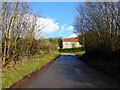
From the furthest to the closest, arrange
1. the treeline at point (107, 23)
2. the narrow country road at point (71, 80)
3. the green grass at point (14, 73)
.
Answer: the treeline at point (107, 23)
the green grass at point (14, 73)
the narrow country road at point (71, 80)

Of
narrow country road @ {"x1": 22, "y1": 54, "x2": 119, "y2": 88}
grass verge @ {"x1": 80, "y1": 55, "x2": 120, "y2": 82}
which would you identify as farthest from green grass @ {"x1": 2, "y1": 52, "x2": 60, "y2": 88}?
grass verge @ {"x1": 80, "y1": 55, "x2": 120, "y2": 82}

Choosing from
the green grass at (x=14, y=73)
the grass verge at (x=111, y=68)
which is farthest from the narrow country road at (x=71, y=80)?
the green grass at (x=14, y=73)

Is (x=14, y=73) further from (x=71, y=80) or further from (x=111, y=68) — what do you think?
(x=111, y=68)

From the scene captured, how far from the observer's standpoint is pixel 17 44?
529 inches

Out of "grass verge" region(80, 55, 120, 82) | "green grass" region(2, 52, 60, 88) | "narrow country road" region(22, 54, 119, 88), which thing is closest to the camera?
"narrow country road" region(22, 54, 119, 88)

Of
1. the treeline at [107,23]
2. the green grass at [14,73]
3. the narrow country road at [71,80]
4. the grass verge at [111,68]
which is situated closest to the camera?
the narrow country road at [71,80]

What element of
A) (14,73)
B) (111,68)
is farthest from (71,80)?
(111,68)

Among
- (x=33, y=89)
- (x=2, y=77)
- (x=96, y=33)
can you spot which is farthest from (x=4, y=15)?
(x=96, y=33)

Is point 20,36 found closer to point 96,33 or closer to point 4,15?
point 4,15

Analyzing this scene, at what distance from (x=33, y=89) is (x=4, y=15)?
259 inches

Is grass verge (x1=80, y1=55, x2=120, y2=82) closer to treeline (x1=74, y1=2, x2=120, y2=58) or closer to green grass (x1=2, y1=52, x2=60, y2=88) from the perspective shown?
treeline (x1=74, y1=2, x2=120, y2=58)

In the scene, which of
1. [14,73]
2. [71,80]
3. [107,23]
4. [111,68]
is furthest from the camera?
[107,23]

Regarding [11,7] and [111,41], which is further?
[111,41]

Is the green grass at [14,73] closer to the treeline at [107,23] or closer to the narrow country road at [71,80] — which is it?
the narrow country road at [71,80]
